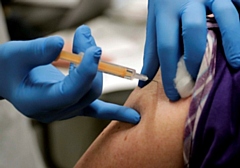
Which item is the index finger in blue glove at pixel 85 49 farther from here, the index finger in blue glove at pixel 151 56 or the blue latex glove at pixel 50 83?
the index finger in blue glove at pixel 151 56

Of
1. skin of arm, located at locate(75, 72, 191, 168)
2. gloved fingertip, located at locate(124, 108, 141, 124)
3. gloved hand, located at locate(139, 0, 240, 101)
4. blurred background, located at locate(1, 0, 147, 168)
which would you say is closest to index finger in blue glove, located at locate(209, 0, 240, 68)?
gloved hand, located at locate(139, 0, 240, 101)

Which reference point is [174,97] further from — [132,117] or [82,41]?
[82,41]

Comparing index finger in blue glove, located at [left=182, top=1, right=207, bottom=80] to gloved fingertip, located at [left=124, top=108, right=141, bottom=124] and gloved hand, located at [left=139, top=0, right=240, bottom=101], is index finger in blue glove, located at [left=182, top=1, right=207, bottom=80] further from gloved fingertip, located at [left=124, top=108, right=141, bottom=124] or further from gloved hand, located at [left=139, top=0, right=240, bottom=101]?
gloved fingertip, located at [left=124, top=108, right=141, bottom=124]

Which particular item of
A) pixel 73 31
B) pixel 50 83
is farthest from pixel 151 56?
pixel 73 31

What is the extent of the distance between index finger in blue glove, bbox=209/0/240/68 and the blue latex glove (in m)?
0.23

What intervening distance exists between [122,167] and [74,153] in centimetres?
103

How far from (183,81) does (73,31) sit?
1.39 m

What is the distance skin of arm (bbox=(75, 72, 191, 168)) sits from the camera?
2.51 feet

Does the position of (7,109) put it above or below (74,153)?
above

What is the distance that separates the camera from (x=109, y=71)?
2.56ft

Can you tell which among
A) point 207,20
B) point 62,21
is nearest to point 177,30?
point 207,20

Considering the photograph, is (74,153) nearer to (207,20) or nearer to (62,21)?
(62,21)

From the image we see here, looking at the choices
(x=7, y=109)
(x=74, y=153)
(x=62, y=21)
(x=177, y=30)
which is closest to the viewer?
(x=177, y=30)

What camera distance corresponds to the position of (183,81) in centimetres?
77
